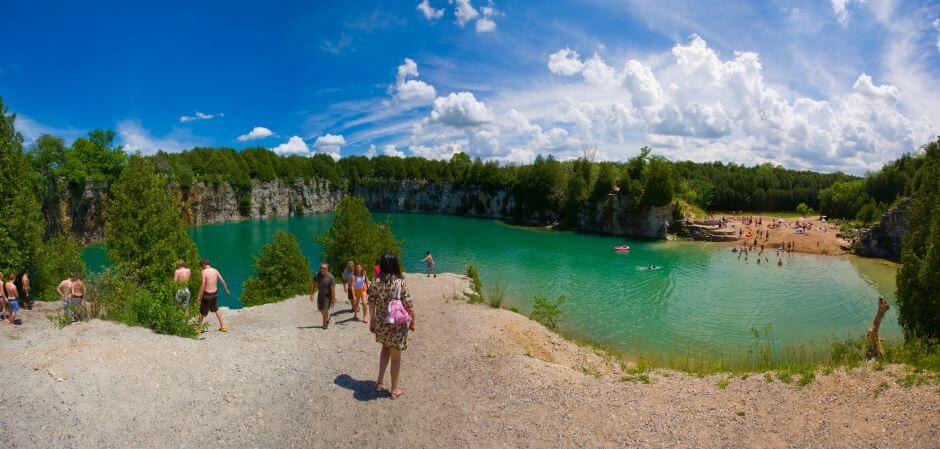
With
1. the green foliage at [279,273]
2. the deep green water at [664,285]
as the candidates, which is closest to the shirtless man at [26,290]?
the green foliage at [279,273]

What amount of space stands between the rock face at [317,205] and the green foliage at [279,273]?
19.5 metres

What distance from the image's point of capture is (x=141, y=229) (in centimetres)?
1895

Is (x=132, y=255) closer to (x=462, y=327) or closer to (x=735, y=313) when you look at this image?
(x=462, y=327)

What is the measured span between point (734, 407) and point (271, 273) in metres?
22.8

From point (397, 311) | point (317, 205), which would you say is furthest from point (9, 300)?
point (317, 205)

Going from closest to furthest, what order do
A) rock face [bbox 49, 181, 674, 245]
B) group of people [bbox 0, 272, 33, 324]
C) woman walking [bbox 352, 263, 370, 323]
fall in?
woman walking [bbox 352, 263, 370, 323] < group of people [bbox 0, 272, 33, 324] < rock face [bbox 49, 181, 674, 245]

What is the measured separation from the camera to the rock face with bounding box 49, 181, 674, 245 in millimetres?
59031

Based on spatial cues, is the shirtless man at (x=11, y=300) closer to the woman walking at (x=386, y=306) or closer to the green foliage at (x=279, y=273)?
the green foliage at (x=279, y=273)

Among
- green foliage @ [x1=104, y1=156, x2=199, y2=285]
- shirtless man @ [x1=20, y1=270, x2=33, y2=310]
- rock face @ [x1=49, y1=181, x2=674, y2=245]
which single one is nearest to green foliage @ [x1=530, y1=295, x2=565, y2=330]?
green foliage @ [x1=104, y1=156, x2=199, y2=285]

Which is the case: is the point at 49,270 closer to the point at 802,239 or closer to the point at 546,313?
the point at 546,313

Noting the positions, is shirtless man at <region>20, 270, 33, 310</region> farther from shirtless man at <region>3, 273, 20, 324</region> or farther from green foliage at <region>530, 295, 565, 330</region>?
green foliage at <region>530, 295, 565, 330</region>

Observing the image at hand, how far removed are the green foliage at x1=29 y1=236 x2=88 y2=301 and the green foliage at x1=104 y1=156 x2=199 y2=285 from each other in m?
2.24

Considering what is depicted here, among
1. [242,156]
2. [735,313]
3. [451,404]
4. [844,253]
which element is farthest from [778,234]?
[242,156]

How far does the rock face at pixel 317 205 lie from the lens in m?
59.0
